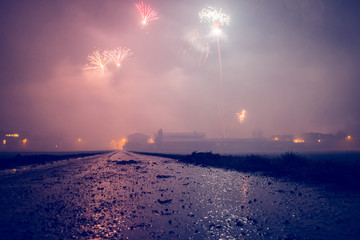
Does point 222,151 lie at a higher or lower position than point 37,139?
lower

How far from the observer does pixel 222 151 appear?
159 m

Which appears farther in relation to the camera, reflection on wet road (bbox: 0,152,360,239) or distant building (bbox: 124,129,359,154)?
distant building (bbox: 124,129,359,154)

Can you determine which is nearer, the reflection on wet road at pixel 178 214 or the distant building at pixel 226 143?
the reflection on wet road at pixel 178 214

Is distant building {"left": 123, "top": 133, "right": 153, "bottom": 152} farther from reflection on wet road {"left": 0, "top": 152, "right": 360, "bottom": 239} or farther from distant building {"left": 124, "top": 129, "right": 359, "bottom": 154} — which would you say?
reflection on wet road {"left": 0, "top": 152, "right": 360, "bottom": 239}

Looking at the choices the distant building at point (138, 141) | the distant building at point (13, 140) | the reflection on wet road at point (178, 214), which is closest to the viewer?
the reflection on wet road at point (178, 214)

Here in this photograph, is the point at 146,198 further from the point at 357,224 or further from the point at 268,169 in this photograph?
the point at 268,169

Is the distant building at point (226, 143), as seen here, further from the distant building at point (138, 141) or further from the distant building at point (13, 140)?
the distant building at point (13, 140)

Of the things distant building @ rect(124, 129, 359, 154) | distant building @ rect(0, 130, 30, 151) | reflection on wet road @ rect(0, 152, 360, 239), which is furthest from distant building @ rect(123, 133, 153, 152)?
reflection on wet road @ rect(0, 152, 360, 239)

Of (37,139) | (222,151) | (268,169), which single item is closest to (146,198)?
(268,169)

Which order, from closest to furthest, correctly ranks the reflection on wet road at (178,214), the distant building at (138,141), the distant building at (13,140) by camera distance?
the reflection on wet road at (178,214)
the distant building at (13,140)
the distant building at (138,141)

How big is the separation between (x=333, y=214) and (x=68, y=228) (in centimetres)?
750

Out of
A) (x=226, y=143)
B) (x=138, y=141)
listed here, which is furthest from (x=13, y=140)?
(x=226, y=143)

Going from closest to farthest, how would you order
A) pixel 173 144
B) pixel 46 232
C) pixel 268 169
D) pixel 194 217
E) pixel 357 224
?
pixel 46 232, pixel 357 224, pixel 194 217, pixel 268 169, pixel 173 144

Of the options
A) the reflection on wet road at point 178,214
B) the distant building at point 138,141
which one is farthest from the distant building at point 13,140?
the reflection on wet road at point 178,214
